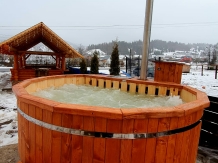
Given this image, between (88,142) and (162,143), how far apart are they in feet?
2.39

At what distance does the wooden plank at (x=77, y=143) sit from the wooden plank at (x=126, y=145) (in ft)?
1.32

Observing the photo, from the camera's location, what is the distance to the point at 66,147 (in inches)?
72.4

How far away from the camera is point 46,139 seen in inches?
76.3

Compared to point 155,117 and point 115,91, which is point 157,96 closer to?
point 115,91

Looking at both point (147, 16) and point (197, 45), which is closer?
point (147, 16)

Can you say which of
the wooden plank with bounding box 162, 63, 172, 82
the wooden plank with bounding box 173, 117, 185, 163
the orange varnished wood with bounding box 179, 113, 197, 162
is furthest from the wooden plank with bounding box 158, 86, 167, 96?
the wooden plank with bounding box 173, 117, 185, 163

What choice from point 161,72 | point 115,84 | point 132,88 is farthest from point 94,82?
point 161,72

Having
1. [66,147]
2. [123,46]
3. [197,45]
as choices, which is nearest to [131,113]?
[66,147]

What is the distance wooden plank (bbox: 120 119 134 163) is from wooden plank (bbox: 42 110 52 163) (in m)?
0.75

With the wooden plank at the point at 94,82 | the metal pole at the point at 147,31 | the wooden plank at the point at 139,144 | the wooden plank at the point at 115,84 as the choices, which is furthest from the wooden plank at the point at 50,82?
the wooden plank at the point at 139,144

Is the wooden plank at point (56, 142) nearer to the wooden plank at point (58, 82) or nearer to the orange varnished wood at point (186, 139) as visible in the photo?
the orange varnished wood at point (186, 139)

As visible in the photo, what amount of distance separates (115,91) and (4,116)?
3.12 meters

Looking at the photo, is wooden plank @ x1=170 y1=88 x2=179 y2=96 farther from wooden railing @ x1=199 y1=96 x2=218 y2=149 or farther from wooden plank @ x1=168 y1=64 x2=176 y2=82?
wooden railing @ x1=199 y1=96 x2=218 y2=149

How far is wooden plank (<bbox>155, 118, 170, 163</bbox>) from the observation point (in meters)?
1.77
